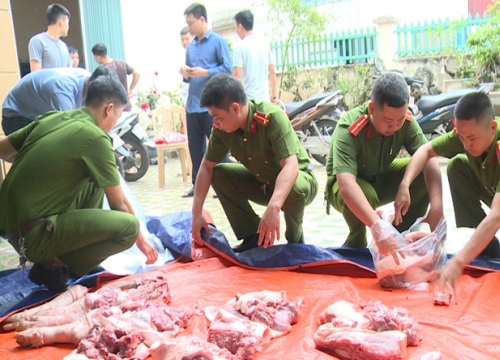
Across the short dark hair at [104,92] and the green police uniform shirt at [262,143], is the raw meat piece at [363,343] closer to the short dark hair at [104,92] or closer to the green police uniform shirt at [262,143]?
Answer: the green police uniform shirt at [262,143]

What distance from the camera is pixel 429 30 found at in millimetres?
10078

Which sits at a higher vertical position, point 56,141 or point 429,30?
point 429,30

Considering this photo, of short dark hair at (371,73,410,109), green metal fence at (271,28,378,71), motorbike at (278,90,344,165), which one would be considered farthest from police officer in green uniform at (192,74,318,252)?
green metal fence at (271,28,378,71)

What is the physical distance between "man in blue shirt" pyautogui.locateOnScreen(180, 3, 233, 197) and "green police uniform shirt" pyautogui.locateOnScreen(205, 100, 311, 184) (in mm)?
2122

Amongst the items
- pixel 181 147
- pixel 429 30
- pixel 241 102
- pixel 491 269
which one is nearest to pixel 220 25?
pixel 429 30

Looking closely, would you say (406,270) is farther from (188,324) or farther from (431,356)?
(188,324)

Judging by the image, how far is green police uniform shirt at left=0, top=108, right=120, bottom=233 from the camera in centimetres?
267

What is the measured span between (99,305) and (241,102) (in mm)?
1355

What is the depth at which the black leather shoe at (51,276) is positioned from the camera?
279cm

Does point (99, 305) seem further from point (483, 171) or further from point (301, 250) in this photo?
point (483, 171)

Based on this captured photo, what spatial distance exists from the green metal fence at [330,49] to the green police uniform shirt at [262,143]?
27.3ft

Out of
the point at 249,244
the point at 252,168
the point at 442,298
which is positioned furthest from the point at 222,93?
the point at 442,298

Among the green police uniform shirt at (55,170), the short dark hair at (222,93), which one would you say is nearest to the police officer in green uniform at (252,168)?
the short dark hair at (222,93)

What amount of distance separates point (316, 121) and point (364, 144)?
15.2ft
